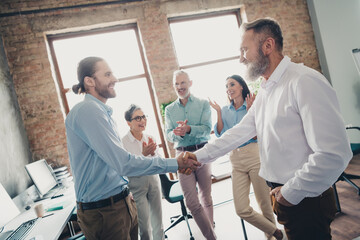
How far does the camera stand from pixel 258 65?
1295 mm

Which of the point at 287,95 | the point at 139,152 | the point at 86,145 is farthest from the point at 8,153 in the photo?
the point at 287,95

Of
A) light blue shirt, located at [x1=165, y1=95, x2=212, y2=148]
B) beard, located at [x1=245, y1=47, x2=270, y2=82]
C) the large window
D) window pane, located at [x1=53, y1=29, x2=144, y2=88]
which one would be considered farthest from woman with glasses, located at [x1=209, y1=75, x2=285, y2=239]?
window pane, located at [x1=53, y1=29, x2=144, y2=88]

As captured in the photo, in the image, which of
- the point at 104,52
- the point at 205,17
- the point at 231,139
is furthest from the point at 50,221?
the point at 205,17

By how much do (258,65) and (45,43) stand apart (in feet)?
13.1

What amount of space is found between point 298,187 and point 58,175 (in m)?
3.48

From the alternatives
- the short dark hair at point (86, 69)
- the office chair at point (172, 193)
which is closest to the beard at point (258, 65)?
the short dark hair at point (86, 69)

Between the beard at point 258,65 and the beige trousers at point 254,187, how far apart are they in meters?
1.06

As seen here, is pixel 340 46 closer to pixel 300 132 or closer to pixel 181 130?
pixel 181 130

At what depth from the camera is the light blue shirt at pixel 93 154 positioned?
141cm

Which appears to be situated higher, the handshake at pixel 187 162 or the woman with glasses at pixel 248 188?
the handshake at pixel 187 162

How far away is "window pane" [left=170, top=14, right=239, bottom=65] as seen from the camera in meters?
4.66

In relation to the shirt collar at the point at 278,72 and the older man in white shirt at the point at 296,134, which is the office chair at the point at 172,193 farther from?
the shirt collar at the point at 278,72

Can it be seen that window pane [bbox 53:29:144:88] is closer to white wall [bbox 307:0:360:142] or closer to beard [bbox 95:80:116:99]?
beard [bbox 95:80:116:99]

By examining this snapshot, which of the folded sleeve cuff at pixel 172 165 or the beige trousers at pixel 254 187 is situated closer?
the folded sleeve cuff at pixel 172 165
